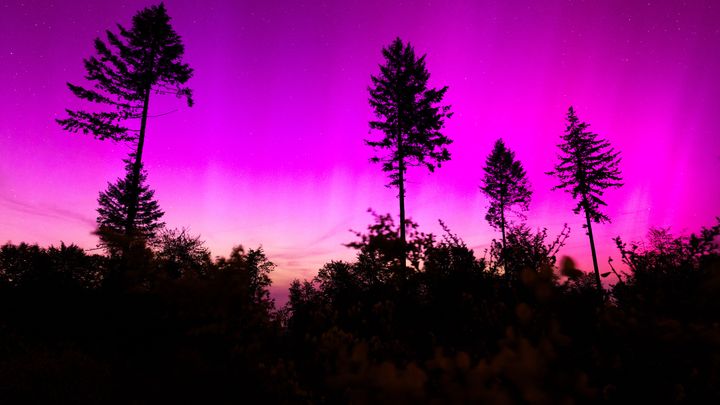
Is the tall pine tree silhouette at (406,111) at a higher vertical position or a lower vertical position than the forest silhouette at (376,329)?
higher

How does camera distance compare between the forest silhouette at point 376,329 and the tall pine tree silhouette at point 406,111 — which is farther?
the tall pine tree silhouette at point 406,111

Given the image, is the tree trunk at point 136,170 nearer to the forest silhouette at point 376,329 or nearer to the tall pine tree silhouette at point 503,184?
the forest silhouette at point 376,329

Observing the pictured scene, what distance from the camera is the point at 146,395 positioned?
5.80m

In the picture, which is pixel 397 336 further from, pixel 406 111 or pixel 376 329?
pixel 406 111

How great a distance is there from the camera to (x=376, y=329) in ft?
15.2


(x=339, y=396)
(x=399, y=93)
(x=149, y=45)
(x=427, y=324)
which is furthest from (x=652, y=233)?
(x=149, y=45)

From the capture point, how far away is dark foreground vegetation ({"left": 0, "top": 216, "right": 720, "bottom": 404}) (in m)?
1.61

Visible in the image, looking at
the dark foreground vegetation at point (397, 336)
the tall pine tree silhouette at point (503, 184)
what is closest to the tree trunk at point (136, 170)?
the dark foreground vegetation at point (397, 336)

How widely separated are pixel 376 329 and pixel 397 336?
369 mm

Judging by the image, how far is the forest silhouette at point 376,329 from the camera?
1.70 metres

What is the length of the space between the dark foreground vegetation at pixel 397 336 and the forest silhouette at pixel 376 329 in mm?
20

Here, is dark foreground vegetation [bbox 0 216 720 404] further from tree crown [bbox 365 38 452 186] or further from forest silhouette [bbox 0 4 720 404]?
tree crown [bbox 365 38 452 186]

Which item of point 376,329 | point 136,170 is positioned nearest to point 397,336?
point 376,329

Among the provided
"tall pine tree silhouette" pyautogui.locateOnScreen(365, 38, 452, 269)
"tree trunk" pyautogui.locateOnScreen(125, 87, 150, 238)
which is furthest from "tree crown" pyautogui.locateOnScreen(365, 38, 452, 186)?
"tree trunk" pyautogui.locateOnScreen(125, 87, 150, 238)
